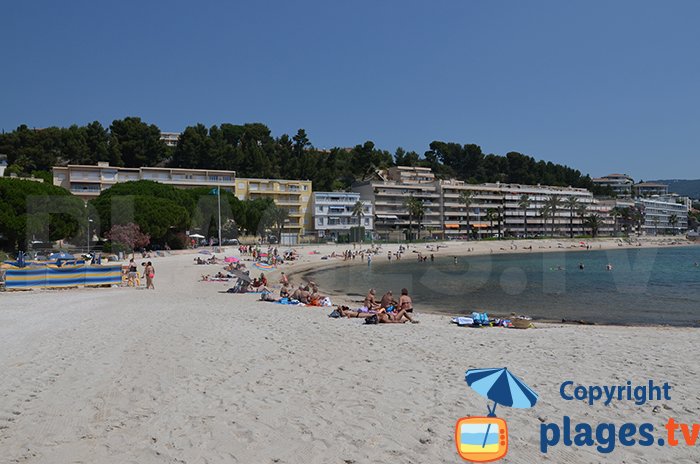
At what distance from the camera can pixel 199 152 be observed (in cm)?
8581

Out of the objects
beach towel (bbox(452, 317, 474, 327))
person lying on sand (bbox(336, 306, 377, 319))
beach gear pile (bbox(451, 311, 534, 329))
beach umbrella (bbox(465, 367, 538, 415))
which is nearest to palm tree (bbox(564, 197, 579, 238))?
beach gear pile (bbox(451, 311, 534, 329))

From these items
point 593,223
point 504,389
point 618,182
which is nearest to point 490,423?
point 504,389

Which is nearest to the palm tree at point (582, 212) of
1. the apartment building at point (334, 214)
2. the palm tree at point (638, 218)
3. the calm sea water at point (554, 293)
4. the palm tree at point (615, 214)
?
the palm tree at point (615, 214)

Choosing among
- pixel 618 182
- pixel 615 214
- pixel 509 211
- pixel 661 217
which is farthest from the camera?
pixel 618 182

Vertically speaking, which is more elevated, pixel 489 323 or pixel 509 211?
pixel 509 211

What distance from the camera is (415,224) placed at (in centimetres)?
9419

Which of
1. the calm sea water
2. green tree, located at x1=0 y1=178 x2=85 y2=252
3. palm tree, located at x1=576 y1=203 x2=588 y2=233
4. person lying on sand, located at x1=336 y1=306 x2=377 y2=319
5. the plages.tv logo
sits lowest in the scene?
the calm sea water

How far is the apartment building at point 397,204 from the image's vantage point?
3548 inches

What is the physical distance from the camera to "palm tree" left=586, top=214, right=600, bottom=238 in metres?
111

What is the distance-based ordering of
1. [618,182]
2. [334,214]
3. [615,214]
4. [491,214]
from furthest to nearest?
[618,182], [615,214], [491,214], [334,214]

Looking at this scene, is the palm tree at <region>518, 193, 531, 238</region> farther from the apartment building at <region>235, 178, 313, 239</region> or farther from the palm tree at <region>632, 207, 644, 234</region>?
the apartment building at <region>235, 178, 313, 239</region>

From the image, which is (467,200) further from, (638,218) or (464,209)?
(638,218)

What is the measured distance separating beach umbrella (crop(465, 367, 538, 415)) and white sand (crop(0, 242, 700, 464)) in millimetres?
248

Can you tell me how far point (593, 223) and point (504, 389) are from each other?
118186mm
